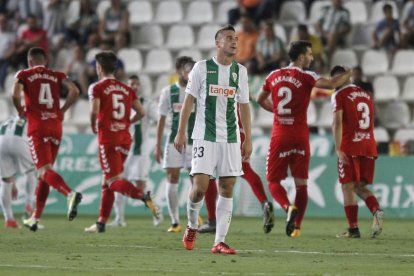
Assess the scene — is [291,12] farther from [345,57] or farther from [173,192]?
[173,192]

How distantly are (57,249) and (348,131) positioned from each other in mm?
4413

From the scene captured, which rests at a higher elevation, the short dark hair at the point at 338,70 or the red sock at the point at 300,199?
the short dark hair at the point at 338,70

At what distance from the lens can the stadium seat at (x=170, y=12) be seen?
26.0 meters

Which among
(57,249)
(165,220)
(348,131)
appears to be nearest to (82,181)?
(165,220)

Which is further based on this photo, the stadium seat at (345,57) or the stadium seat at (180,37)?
the stadium seat at (180,37)

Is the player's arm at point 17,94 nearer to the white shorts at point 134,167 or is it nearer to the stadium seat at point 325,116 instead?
the white shorts at point 134,167

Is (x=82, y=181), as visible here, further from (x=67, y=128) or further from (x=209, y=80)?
(x=209, y=80)

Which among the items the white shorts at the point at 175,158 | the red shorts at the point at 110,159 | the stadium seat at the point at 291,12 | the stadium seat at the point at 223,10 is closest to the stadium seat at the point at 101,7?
the stadium seat at the point at 223,10

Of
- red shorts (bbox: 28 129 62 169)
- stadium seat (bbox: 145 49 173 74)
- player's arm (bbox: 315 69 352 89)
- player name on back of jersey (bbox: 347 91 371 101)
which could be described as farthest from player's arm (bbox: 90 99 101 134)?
stadium seat (bbox: 145 49 173 74)

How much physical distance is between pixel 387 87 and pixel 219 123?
11675 millimetres

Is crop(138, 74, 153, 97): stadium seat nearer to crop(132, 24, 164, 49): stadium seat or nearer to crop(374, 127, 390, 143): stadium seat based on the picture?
crop(132, 24, 164, 49): stadium seat

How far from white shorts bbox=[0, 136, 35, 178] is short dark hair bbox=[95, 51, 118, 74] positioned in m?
2.58

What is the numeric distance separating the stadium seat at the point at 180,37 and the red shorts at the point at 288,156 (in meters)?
11.1

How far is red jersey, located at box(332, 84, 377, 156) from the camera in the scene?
47.5 ft
